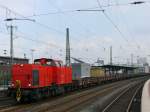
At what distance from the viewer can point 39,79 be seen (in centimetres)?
3059

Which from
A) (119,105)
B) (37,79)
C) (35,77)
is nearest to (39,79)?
(37,79)

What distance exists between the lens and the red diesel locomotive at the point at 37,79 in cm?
2861

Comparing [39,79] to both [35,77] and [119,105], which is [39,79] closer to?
[35,77]

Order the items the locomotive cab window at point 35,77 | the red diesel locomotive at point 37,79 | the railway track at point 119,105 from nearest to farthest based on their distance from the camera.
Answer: the railway track at point 119,105, the red diesel locomotive at point 37,79, the locomotive cab window at point 35,77

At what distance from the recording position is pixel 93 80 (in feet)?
203

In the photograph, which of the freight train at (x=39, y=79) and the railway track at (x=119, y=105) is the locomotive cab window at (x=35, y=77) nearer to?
the freight train at (x=39, y=79)

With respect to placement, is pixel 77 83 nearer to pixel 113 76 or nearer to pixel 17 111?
pixel 17 111

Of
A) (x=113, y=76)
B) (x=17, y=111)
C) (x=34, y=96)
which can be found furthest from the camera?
(x=113, y=76)

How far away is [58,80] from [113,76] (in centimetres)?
5078

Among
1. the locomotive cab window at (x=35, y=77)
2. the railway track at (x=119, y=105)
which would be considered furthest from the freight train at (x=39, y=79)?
the railway track at (x=119, y=105)

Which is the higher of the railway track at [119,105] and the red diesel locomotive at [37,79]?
the red diesel locomotive at [37,79]

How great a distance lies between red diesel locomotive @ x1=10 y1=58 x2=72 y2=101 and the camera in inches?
1126

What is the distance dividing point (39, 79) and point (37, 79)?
0.30 m

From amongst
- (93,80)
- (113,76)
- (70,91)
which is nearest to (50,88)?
(70,91)
